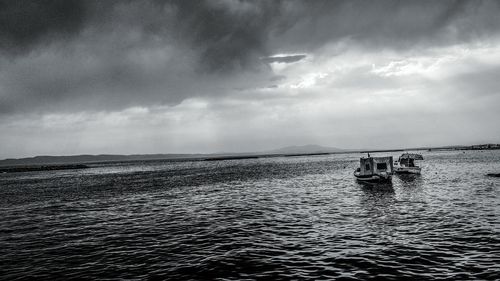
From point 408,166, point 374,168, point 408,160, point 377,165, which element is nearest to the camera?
point 374,168

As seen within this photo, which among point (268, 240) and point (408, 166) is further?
point (408, 166)

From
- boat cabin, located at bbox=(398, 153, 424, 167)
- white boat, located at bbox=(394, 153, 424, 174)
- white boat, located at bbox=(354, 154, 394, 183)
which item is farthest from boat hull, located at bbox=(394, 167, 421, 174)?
white boat, located at bbox=(354, 154, 394, 183)

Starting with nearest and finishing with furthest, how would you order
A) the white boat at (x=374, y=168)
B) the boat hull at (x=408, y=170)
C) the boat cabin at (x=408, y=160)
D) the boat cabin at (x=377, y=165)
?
1. the white boat at (x=374, y=168)
2. the boat cabin at (x=377, y=165)
3. the boat hull at (x=408, y=170)
4. the boat cabin at (x=408, y=160)

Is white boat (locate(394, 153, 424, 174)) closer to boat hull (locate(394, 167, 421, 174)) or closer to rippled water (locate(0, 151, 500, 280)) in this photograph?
boat hull (locate(394, 167, 421, 174))

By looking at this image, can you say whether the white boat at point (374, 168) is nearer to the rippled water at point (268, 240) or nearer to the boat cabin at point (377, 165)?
the boat cabin at point (377, 165)

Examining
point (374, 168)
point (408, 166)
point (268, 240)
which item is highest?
point (374, 168)

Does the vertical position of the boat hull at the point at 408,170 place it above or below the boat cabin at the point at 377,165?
below

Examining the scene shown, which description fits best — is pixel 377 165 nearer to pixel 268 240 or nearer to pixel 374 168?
pixel 374 168

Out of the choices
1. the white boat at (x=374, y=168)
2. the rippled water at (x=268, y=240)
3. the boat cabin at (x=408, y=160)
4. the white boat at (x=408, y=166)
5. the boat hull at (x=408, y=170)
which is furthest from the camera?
the boat cabin at (x=408, y=160)

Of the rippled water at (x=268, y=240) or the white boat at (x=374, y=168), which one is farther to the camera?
the white boat at (x=374, y=168)

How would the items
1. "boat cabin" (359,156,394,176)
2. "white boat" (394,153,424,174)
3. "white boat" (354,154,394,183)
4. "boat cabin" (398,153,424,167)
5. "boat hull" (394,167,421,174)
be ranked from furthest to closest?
"boat cabin" (398,153,424,167) → "white boat" (394,153,424,174) → "boat hull" (394,167,421,174) → "boat cabin" (359,156,394,176) → "white boat" (354,154,394,183)

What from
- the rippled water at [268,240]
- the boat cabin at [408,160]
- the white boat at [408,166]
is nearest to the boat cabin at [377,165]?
the white boat at [408,166]

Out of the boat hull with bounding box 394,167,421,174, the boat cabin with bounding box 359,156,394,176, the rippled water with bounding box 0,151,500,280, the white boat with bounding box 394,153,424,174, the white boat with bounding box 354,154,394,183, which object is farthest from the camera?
Answer: the white boat with bounding box 394,153,424,174

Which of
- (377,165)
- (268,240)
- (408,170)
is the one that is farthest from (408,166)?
(268,240)
